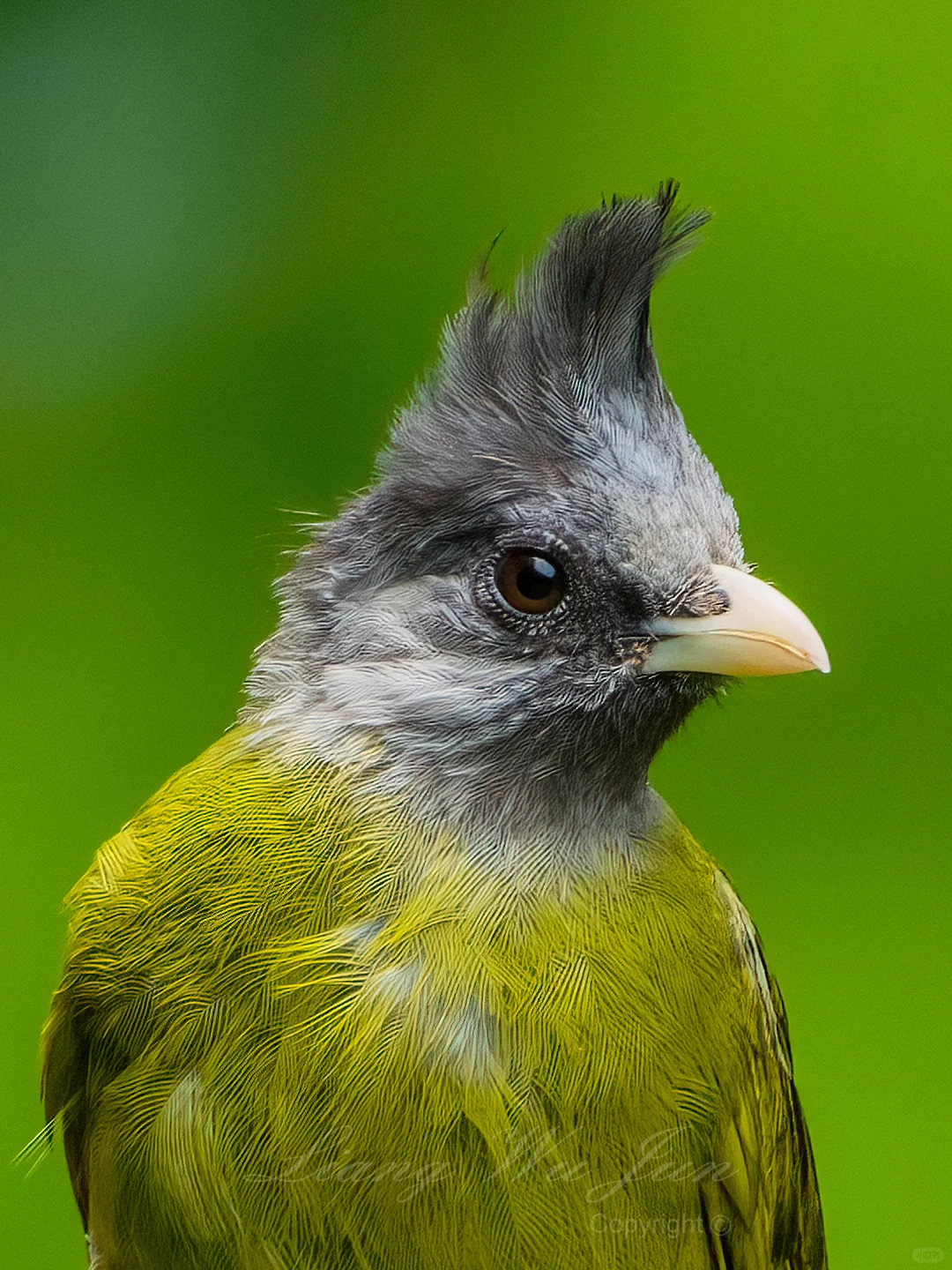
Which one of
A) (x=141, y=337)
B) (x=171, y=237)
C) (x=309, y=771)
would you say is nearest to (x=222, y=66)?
(x=171, y=237)

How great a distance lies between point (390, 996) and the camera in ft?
5.17

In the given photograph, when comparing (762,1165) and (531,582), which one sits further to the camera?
(762,1165)

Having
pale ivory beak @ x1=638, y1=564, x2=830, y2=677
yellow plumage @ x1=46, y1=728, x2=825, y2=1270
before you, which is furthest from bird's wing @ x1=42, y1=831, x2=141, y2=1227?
pale ivory beak @ x1=638, y1=564, x2=830, y2=677

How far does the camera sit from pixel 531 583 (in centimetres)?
163

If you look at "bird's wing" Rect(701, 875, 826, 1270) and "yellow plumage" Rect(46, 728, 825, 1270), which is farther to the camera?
"bird's wing" Rect(701, 875, 826, 1270)

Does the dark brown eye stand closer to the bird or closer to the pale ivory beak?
the bird

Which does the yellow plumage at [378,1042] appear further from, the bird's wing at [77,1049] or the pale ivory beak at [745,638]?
the pale ivory beak at [745,638]

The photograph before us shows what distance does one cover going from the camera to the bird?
158 cm

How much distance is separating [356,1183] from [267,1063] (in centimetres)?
16

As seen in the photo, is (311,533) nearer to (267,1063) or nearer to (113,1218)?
(267,1063)

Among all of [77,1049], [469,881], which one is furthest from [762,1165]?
[77,1049]

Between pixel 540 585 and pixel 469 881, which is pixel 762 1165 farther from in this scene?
pixel 540 585

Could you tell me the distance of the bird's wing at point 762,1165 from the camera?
5.93 feet

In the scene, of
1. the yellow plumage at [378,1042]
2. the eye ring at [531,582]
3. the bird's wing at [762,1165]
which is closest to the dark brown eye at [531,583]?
the eye ring at [531,582]
